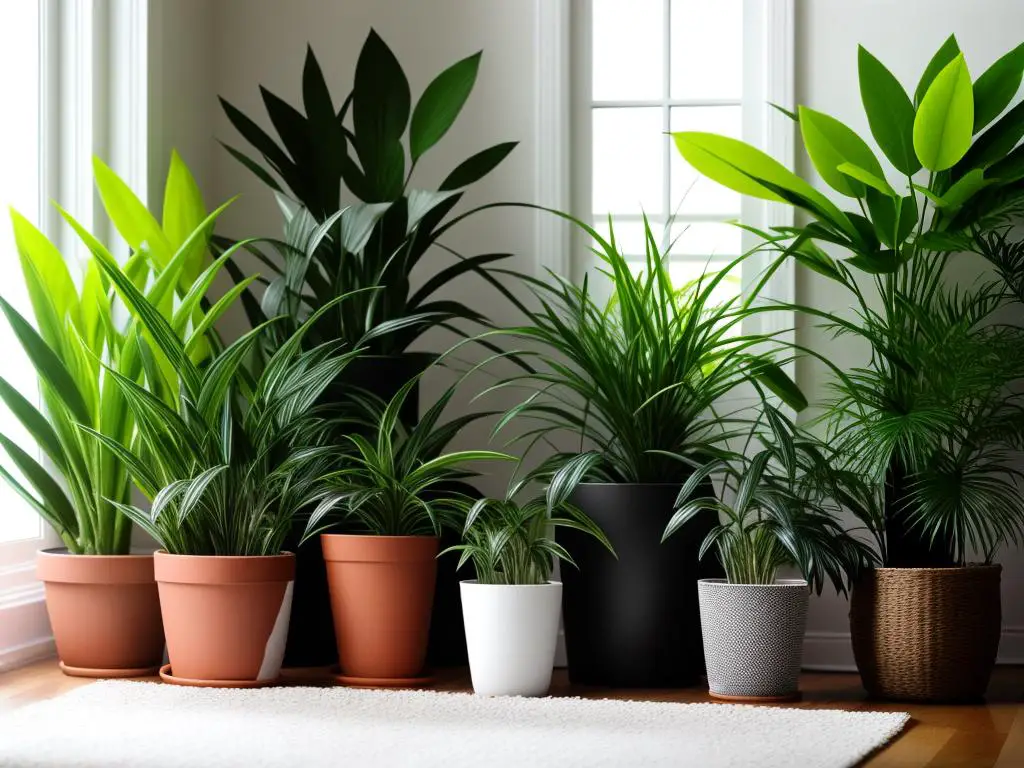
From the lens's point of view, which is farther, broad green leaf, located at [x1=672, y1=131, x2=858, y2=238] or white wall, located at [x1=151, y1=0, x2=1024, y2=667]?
white wall, located at [x1=151, y1=0, x2=1024, y2=667]

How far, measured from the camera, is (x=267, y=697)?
242cm

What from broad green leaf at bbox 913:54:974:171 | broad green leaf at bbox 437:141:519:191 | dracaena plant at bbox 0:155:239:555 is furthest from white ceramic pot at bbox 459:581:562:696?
broad green leaf at bbox 913:54:974:171

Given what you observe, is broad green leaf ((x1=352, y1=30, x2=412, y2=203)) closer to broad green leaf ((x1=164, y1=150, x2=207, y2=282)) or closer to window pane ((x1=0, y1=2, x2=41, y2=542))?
broad green leaf ((x1=164, y1=150, x2=207, y2=282))

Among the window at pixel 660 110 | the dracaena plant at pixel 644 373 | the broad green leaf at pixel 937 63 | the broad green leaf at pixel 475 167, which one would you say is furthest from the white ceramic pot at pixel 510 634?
the broad green leaf at pixel 937 63

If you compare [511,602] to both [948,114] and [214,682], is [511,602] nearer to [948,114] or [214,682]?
[214,682]

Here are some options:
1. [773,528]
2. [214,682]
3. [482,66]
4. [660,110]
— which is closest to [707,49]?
[660,110]

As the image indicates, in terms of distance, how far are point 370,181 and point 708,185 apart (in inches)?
37.7

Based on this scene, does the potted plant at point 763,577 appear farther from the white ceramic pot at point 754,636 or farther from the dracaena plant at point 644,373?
the dracaena plant at point 644,373

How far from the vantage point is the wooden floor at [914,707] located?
2066mm

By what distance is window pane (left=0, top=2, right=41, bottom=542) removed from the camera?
294 cm

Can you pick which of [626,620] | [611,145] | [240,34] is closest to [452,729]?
[626,620]

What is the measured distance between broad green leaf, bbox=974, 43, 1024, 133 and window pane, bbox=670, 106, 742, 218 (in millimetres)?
696

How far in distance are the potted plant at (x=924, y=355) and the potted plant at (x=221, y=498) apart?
1.13 meters

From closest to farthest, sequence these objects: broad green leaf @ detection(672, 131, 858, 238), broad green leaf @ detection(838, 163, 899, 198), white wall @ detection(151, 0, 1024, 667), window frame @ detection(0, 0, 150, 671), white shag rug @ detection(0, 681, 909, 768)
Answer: white shag rug @ detection(0, 681, 909, 768) < broad green leaf @ detection(838, 163, 899, 198) < broad green leaf @ detection(672, 131, 858, 238) < window frame @ detection(0, 0, 150, 671) < white wall @ detection(151, 0, 1024, 667)
